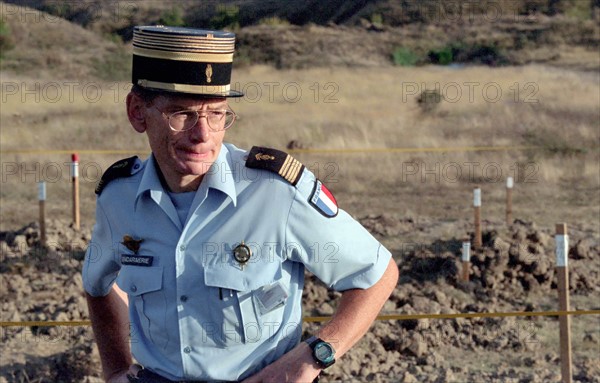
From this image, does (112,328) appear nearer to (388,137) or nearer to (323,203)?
(323,203)

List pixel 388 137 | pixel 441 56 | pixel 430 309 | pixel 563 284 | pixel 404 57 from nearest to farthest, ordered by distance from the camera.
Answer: pixel 563 284 < pixel 430 309 < pixel 388 137 < pixel 404 57 < pixel 441 56

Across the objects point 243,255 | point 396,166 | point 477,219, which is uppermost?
point 243,255

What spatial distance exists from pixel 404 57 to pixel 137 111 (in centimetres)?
3094

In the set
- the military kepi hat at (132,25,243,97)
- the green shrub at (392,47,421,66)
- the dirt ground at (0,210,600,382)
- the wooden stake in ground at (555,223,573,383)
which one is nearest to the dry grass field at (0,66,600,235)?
the dirt ground at (0,210,600,382)

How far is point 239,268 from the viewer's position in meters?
3.66

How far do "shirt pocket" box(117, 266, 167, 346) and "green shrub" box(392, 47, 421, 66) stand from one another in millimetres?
29929

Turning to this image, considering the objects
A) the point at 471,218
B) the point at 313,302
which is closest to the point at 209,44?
the point at 313,302

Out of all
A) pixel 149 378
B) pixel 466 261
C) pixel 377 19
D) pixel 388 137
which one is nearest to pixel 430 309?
pixel 466 261

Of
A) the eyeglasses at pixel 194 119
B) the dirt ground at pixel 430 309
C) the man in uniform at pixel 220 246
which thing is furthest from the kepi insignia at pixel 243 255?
the dirt ground at pixel 430 309

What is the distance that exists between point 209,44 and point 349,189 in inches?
552

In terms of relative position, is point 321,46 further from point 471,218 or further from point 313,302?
point 313,302

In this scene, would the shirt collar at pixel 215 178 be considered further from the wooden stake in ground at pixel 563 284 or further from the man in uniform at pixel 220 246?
the wooden stake in ground at pixel 563 284

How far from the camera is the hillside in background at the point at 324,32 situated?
106ft

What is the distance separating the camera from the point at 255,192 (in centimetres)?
368
